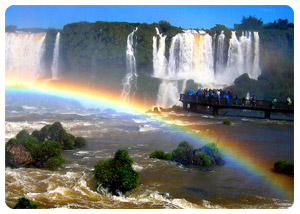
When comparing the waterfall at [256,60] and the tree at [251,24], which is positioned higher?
the tree at [251,24]

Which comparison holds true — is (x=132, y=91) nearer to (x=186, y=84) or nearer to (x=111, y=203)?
(x=186, y=84)

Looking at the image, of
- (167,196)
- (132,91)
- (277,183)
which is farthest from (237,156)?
(132,91)

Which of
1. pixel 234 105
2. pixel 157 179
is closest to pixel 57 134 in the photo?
pixel 157 179

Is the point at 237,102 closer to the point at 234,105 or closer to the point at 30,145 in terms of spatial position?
the point at 234,105

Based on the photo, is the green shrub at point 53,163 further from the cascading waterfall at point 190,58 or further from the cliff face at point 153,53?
the cascading waterfall at point 190,58

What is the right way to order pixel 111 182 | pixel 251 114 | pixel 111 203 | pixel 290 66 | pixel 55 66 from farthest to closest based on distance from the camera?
pixel 55 66 < pixel 290 66 < pixel 251 114 < pixel 111 182 < pixel 111 203

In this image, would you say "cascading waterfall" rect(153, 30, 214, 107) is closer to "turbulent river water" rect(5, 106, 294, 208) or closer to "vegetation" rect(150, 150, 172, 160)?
"turbulent river water" rect(5, 106, 294, 208)

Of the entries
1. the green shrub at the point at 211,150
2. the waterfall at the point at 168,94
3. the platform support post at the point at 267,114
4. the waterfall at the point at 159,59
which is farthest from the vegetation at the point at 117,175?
the waterfall at the point at 159,59
